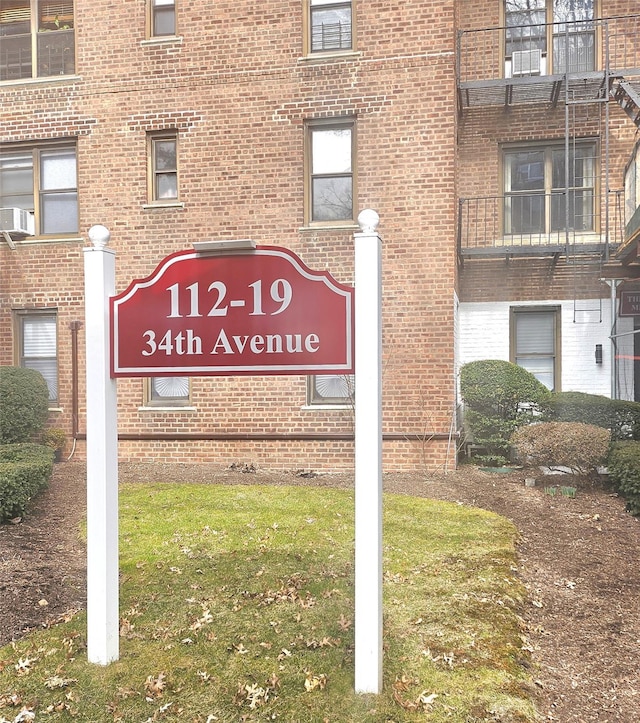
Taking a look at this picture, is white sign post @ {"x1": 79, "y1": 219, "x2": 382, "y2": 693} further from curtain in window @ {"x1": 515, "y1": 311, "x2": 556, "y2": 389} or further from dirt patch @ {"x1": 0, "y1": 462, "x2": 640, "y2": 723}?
curtain in window @ {"x1": 515, "y1": 311, "x2": 556, "y2": 389}

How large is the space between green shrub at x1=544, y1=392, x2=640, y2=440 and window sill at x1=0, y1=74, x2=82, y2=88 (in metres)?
3.67

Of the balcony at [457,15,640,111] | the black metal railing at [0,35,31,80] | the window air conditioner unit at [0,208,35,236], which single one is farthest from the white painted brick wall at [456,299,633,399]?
the black metal railing at [0,35,31,80]

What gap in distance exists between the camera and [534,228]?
404 centimetres

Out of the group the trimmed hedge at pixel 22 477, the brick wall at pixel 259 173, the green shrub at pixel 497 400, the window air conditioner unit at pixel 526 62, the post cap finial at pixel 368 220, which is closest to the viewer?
the post cap finial at pixel 368 220

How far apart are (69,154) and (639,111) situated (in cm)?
368

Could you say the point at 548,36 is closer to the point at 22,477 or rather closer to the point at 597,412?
the point at 597,412

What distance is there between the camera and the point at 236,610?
92.1 inches

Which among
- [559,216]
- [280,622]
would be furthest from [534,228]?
[280,622]

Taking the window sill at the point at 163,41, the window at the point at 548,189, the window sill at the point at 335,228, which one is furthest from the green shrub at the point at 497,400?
the window sill at the point at 163,41

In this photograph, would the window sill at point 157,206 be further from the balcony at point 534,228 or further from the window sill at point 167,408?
the balcony at point 534,228

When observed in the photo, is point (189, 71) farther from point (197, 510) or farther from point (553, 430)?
point (553, 430)

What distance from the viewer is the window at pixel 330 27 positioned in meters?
3.50

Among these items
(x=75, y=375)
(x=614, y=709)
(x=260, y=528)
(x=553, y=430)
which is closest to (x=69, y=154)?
(x=75, y=375)

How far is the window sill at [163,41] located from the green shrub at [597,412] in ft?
10.6
